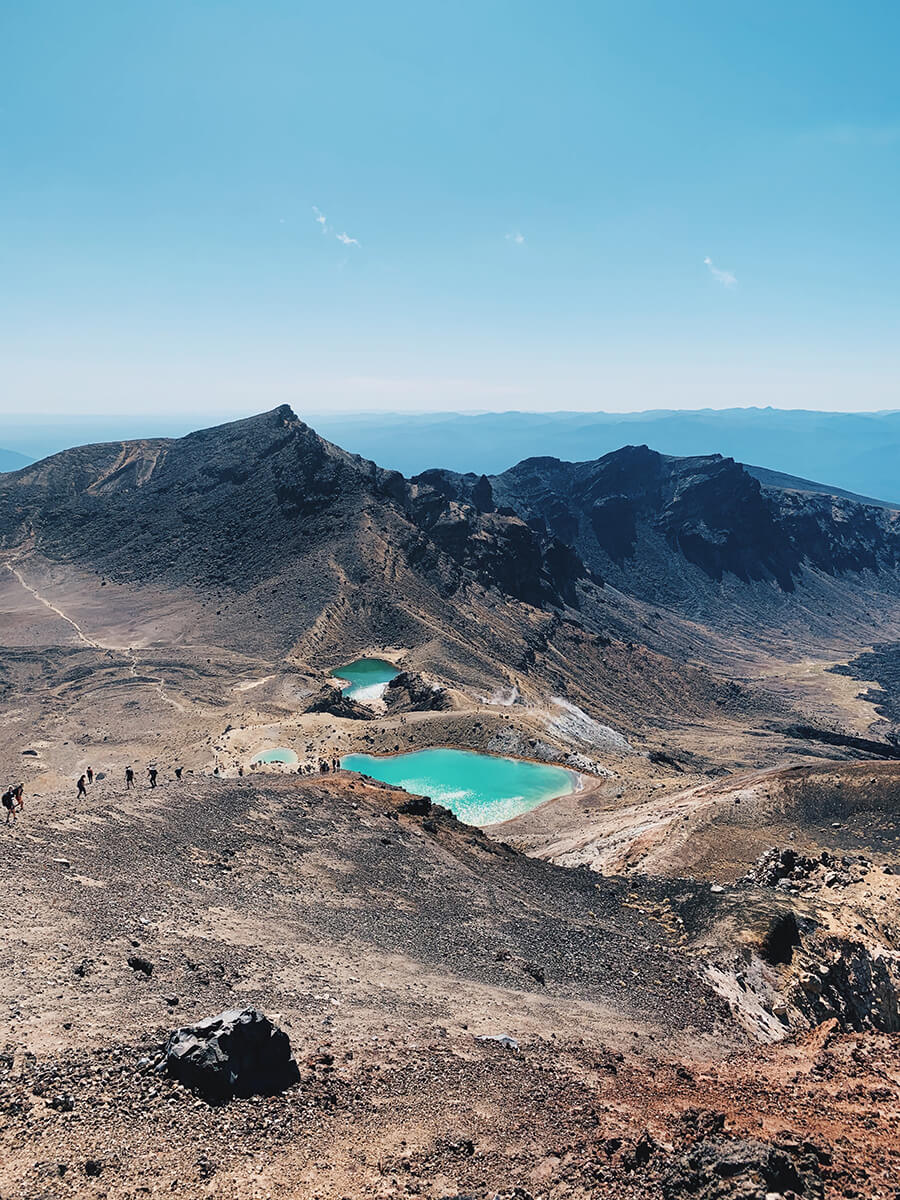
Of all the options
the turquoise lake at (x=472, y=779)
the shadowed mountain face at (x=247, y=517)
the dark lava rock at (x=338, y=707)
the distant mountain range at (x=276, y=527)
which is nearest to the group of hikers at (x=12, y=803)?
the turquoise lake at (x=472, y=779)

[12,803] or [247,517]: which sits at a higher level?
[247,517]

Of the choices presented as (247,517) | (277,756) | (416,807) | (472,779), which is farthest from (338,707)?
(247,517)

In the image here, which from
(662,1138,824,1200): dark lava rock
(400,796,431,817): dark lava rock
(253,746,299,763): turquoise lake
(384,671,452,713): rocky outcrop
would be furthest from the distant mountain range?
(662,1138,824,1200): dark lava rock

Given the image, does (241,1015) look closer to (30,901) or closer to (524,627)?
(30,901)

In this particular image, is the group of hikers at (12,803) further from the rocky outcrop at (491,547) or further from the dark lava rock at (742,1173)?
the rocky outcrop at (491,547)

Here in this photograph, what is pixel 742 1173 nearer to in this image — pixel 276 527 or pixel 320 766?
pixel 320 766

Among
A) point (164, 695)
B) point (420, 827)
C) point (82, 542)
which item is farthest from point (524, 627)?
point (420, 827)


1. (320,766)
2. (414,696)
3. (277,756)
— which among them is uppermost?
(320,766)

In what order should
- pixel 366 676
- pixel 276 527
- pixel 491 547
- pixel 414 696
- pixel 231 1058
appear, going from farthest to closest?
1. pixel 491 547
2. pixel 276 527
3. pixel 366 676
4. pixel 414 696
5. pixel 231 1058
